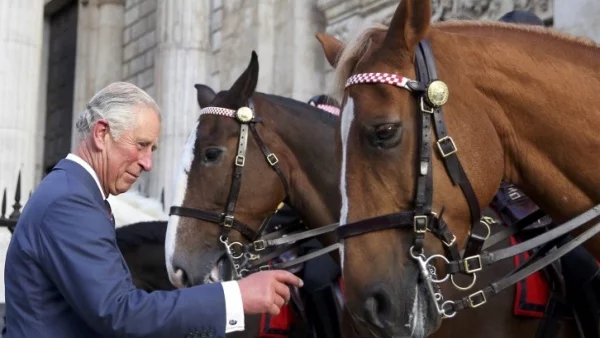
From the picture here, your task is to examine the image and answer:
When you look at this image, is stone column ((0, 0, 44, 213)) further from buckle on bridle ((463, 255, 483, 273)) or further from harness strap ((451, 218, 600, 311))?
buckle on bridle ((463, 255, 483, 273))

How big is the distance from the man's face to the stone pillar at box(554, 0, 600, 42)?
434cm

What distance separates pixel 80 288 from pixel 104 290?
55 mm

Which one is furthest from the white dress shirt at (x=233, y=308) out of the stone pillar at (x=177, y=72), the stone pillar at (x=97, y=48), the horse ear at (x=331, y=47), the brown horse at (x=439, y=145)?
the stone pillar at (x=97, y=48)

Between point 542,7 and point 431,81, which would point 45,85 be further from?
point 431,81

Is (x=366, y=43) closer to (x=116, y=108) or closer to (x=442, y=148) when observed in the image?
(x=442, y=148)

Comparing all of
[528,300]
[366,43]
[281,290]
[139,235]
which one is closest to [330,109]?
[139,235]

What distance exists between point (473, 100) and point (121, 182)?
0.99 m

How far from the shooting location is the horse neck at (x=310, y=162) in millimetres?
4102

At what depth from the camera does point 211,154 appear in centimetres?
419

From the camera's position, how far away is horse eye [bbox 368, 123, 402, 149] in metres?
2.44

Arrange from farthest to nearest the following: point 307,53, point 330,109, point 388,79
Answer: point 307,53 → point 330,109 → point 388,79

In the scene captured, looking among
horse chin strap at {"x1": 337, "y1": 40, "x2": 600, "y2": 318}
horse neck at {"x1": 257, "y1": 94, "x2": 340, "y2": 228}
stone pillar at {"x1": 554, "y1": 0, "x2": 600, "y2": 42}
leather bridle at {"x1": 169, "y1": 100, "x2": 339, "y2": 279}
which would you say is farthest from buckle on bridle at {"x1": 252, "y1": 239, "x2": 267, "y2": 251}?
stone pillar at {"x1": 554, "y1": 0, "x2": 600, "y2": 42}

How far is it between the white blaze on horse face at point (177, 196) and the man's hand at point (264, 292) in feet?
6.39

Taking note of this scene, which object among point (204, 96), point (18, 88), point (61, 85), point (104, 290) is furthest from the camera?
point (61, 85)
